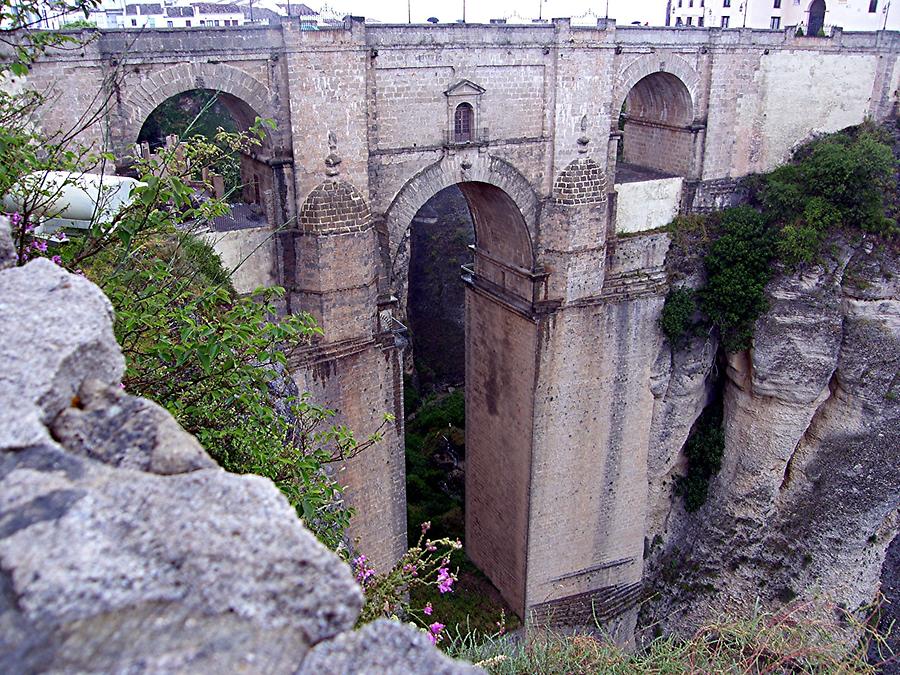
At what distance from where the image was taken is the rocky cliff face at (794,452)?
696 inches

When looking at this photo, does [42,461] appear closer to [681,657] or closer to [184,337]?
[184,337]

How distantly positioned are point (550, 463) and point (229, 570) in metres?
15.0

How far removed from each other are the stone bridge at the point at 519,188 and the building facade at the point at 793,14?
31.5 feet

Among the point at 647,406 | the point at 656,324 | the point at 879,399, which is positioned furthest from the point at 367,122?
the point at 879,399

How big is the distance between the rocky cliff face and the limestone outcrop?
632 inches

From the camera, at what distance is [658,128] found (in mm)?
18516

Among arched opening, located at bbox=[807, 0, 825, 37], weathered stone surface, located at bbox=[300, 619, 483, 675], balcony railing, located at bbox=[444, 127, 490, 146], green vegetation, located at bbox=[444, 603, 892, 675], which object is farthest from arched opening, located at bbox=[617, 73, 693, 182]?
arched opening, located at bbox=[807, 0, 825, 37]

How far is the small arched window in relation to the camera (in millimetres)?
14516

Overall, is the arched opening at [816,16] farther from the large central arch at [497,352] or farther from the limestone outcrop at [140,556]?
the limestone outcrop at [140,556]

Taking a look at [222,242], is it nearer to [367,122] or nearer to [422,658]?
[367,122]

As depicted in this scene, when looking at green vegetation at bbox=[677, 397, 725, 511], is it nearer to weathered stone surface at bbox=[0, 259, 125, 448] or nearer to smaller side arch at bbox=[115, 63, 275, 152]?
smaller side arch at bbox=[115, 63, 275, 152]

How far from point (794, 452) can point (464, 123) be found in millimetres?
11674

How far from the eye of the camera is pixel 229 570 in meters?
2.83

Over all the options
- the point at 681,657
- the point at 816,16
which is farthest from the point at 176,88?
the point at 816,16
